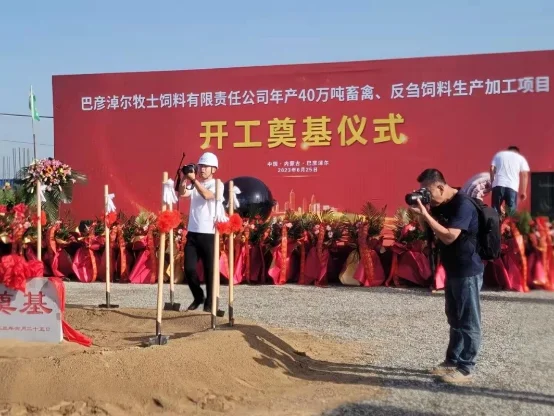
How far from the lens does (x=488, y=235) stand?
17.2ft

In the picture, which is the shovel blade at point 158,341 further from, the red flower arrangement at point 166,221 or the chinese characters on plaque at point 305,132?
the chinese characters on plaque at point 305,132

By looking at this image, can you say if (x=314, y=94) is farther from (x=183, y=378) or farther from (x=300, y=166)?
(x=183, y=378)

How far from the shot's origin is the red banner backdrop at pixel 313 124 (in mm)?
15078

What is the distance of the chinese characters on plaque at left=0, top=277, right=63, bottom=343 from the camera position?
18.9ft

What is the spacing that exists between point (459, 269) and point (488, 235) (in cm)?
31

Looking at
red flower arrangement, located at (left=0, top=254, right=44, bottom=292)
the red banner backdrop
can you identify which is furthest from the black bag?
the red banner backdrop

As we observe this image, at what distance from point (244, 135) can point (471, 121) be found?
4784mm

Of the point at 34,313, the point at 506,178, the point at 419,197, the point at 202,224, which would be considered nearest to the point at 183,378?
the point at 34,313

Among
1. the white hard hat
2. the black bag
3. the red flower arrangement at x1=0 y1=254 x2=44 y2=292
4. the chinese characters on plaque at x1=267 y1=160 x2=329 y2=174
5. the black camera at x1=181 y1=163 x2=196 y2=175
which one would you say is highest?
the chinese characters on plaque at x1=267 y1=160 x2=329 y2=174

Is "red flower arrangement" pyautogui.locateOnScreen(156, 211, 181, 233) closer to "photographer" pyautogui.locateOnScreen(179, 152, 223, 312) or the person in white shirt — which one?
"photographer" pyautogui.locateOnScreen(179, 152, 223, 312)

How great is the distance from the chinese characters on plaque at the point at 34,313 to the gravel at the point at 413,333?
93.1 inches

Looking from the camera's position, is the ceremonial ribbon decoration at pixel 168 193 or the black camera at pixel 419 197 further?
the ceremonial ribbon decoration at pixel 168 193

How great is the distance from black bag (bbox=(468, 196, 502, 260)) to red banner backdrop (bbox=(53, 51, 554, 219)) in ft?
31.5

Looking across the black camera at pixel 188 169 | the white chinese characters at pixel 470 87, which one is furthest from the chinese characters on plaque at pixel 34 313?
the white chinese characters at pixel 470 87
